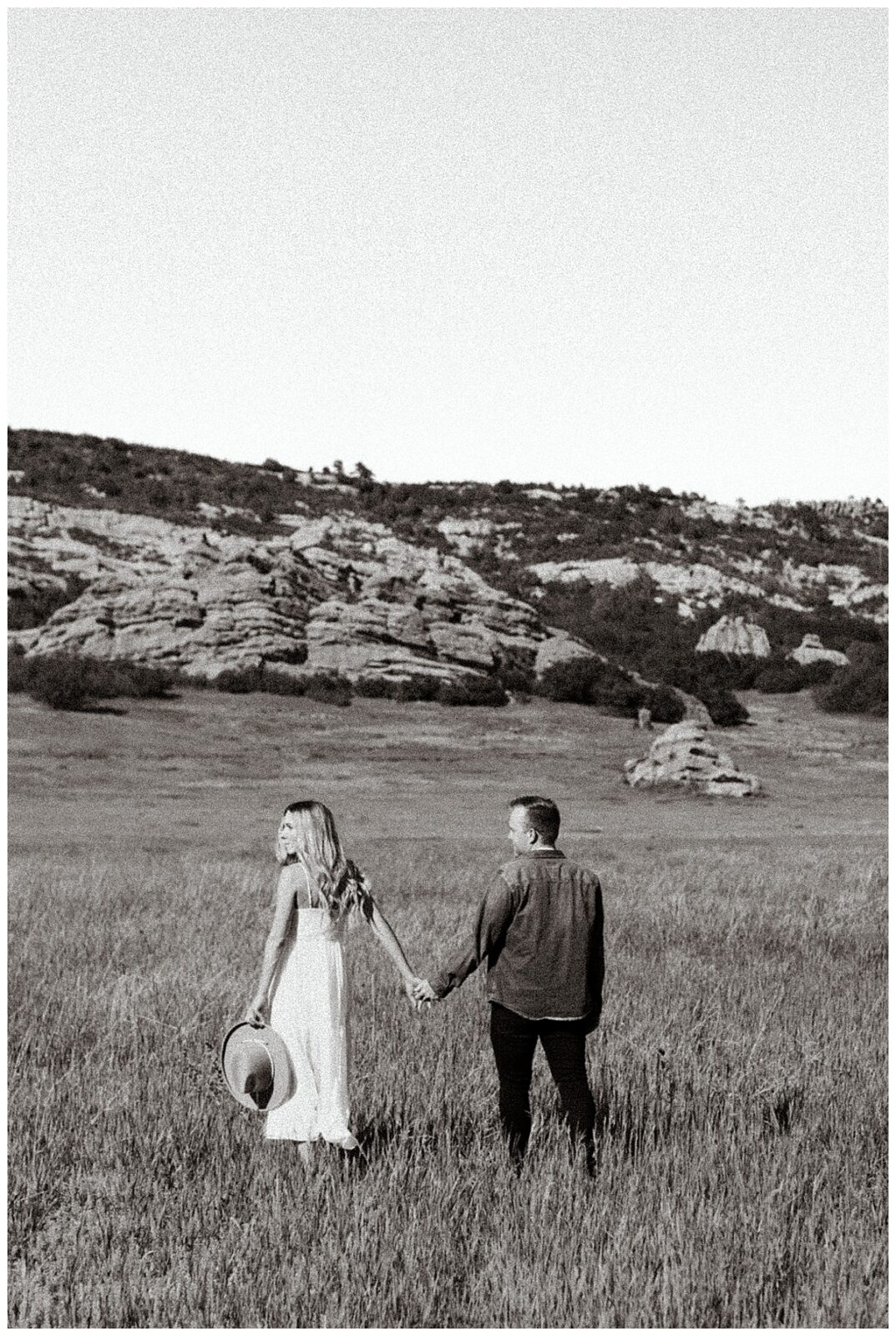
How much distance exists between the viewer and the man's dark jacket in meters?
5.61

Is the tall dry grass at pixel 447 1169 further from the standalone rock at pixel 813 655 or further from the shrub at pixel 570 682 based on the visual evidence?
the standalone rock at pixel 813 655

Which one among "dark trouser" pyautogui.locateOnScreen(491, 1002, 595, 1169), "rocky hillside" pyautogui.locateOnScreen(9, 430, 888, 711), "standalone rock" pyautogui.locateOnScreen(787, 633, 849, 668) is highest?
"rocky hillside" pyautogui.locateOnScreen(9, 430, 888, 711)

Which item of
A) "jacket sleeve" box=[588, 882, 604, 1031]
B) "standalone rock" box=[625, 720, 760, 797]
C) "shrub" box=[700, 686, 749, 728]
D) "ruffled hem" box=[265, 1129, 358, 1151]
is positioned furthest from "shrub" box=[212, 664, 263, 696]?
"jacket sleeve" box=[588, 882, 604, 1031]

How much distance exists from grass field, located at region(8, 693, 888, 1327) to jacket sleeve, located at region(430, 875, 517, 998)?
707mm

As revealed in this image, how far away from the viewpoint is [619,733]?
3794 centimetres

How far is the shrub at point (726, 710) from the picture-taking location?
4106 centimetres

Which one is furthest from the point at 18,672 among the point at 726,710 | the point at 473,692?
the point at 726,710

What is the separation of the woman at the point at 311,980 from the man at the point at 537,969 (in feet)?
1.53

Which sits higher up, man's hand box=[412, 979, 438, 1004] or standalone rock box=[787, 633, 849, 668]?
standalone rock box=[787, 633, 849, 668]

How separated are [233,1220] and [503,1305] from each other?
1130 millimetres

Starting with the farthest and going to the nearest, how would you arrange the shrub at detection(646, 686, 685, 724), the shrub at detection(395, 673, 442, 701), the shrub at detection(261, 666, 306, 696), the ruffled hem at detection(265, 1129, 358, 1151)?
the shrub at detection(646, 686, 685, 724) → the shrub at detection(395, 673, 442, 701) → the shrub at detection(261, 666, 306, 696) → the ruffled hem at detection(265, 1129, 358, 1151)

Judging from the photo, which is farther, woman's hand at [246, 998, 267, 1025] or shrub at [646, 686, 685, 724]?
shrub at [646, 686, 685, 724]

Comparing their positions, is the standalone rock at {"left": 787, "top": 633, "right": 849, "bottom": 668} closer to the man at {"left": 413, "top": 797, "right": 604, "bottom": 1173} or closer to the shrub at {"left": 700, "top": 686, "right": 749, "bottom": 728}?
the shrub at {"left": 700, "top": 686, "right": 749, "bottom": 728}

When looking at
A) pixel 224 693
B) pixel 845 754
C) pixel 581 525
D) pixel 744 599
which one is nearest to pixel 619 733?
pixel 845 754
